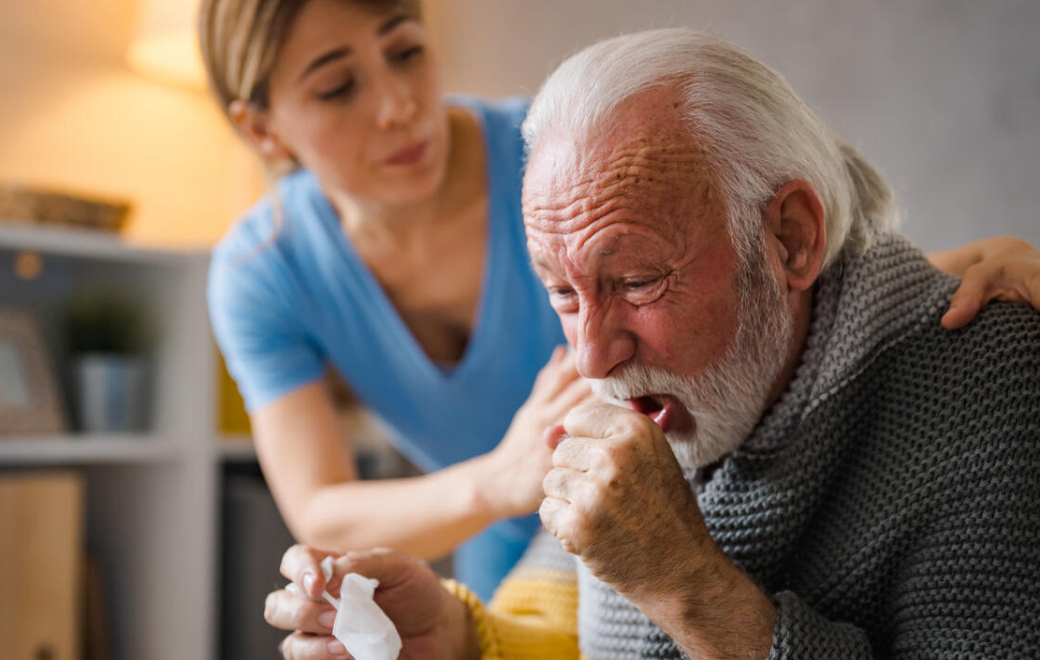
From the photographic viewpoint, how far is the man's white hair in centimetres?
91

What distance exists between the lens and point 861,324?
3.11 ft

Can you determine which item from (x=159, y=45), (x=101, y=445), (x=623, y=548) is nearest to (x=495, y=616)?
(x=623, y=548)

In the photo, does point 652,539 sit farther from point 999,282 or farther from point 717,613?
point 999,282

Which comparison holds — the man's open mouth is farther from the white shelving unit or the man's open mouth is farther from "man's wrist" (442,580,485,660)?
the white shelving unit

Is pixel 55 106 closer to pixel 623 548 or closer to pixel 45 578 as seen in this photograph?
pixel 45 578

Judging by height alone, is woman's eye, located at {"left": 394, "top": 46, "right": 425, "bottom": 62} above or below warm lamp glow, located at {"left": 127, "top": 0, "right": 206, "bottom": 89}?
below

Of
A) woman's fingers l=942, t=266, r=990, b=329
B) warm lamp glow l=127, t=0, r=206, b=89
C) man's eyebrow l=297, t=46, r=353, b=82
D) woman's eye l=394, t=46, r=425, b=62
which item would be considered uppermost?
warm lamp glow l=127, t=0, r=206, b=89

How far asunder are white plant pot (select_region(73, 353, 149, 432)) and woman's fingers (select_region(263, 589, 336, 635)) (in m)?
1.63

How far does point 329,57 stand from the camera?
1.33 metres

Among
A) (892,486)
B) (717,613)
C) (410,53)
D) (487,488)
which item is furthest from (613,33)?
(717,613)

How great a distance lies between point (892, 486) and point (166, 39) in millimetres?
2473

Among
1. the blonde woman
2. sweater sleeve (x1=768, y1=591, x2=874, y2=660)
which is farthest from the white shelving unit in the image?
sweater sleeve (x1=768, y1=591, x2=874, y2=660)

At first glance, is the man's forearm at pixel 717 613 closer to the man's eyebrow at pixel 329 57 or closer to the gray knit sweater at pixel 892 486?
the gray knit sweater at pixel 892 486

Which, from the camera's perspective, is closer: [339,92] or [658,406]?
[658,406]
